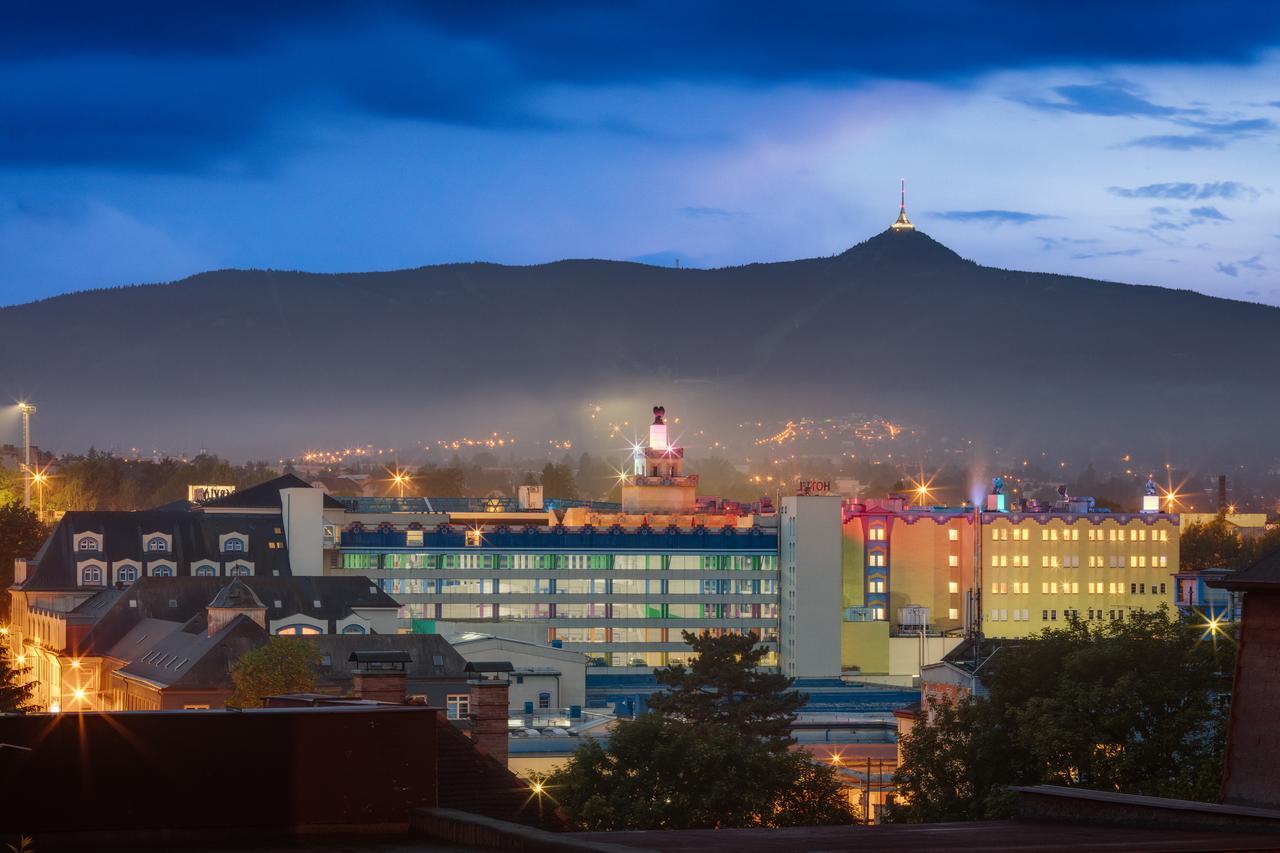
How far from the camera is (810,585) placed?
19088 centimetres

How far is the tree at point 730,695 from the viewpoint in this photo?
102m

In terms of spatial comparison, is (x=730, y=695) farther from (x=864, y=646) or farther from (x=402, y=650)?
(x=864, y=646)

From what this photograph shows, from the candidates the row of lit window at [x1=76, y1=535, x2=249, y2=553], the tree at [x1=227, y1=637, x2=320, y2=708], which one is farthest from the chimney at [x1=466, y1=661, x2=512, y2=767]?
the row of lit window at [x1=76, y1=535, x2=249, y2=553]

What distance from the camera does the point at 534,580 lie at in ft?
627

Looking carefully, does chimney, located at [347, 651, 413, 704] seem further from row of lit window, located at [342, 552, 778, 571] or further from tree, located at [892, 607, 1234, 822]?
row of lit window, located at [342, 552, 778, 571]

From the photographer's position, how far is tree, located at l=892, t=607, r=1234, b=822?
60.5m

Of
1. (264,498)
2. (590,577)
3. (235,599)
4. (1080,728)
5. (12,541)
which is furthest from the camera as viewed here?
(590,577)

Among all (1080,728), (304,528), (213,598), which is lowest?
(1080,728)

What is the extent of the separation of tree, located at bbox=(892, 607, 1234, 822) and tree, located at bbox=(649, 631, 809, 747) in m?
30.2

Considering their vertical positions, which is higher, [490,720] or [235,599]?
[490,720]

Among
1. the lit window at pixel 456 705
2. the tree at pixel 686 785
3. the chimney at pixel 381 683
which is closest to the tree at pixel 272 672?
the lit window at pixel 456 705

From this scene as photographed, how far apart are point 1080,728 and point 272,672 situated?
4273cm

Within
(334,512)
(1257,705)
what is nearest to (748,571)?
(334,512)

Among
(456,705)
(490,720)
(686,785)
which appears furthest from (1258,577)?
(456,705)
